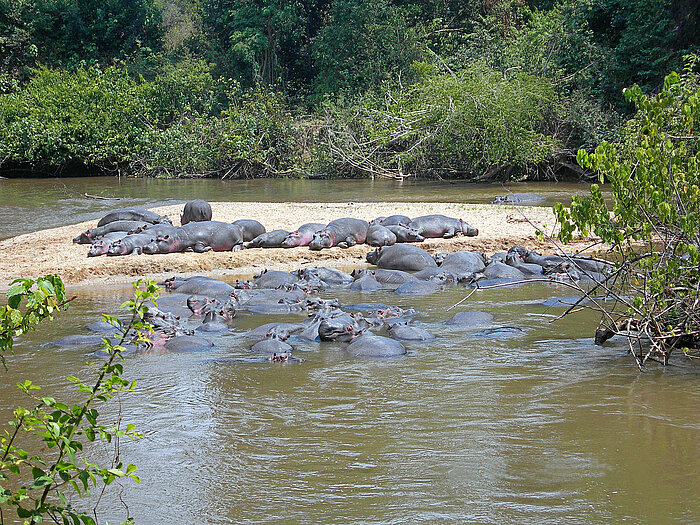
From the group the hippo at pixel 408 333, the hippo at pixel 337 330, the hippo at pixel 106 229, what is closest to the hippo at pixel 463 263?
the hippo at pixel 408 333

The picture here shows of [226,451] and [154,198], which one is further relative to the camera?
[154,198]

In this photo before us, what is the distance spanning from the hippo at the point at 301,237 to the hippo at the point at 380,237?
31.7 inches

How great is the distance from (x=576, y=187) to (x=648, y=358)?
48.5ft

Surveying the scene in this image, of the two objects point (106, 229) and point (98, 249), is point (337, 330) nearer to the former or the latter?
point (98, 249)

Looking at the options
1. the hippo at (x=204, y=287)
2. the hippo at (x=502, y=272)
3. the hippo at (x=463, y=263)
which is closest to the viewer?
the hippo at (x=204, y=287)

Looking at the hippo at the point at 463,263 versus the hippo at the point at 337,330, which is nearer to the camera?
the hippo at the point at 337,330

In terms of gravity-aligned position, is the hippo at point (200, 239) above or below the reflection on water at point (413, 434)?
above

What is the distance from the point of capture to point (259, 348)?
22.5 feet

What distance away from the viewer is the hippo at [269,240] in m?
12.0

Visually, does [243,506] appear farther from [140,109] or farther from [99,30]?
[99,30]

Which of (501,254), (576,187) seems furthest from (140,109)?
(501,254)

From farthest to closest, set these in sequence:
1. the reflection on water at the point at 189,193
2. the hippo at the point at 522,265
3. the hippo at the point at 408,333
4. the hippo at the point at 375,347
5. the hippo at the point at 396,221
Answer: the reflection on water at the point at 189,193
the hippo at the point at 396,221
the hippo at the point at 522,265
the hippo at the point at 408,333
the hippo at the point at 375,347

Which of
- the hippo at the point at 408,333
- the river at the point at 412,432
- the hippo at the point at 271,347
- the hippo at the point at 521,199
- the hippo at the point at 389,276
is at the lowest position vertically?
the river at the point at 412,432

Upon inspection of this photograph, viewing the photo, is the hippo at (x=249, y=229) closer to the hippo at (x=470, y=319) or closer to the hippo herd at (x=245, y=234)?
the hippo herd at (x=245, y=234)
